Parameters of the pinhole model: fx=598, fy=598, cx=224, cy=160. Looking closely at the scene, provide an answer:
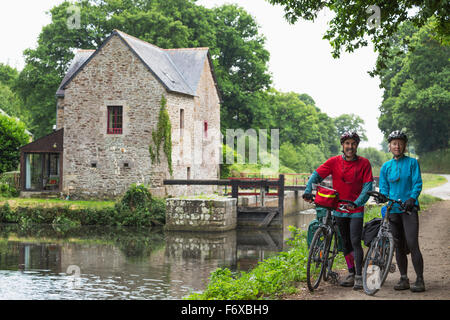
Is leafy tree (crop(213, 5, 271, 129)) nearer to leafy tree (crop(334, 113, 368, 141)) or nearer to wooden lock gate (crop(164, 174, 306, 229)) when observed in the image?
wooden lock gate (crop(164, 174, 306, 229))

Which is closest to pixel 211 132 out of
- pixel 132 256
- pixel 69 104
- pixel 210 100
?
pixel 210 100

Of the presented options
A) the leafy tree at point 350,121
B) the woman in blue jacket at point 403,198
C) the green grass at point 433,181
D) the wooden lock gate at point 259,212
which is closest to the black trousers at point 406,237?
the woman in blue jacket at point 403,198

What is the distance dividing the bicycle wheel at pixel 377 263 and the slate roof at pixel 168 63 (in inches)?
874

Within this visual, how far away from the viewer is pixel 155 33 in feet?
125

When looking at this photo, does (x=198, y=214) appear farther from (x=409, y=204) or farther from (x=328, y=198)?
(x=409, y=204)

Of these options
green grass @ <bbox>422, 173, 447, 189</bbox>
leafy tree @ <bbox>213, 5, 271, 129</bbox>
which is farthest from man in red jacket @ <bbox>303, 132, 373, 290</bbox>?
leafy tree @ <bbox>213, 5, 271, 129</bbox>

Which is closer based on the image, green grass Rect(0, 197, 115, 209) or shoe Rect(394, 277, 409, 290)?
shoe Rect(394, 277, 409, 290)

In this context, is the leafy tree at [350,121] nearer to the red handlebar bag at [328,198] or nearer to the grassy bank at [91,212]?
the grassy bank at [91,212]

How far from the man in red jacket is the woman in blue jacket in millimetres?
264

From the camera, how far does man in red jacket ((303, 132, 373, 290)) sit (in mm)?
7199

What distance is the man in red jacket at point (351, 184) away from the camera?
7.20 m

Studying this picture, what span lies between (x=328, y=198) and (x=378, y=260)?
91 cm

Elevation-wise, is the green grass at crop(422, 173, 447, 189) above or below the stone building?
below
